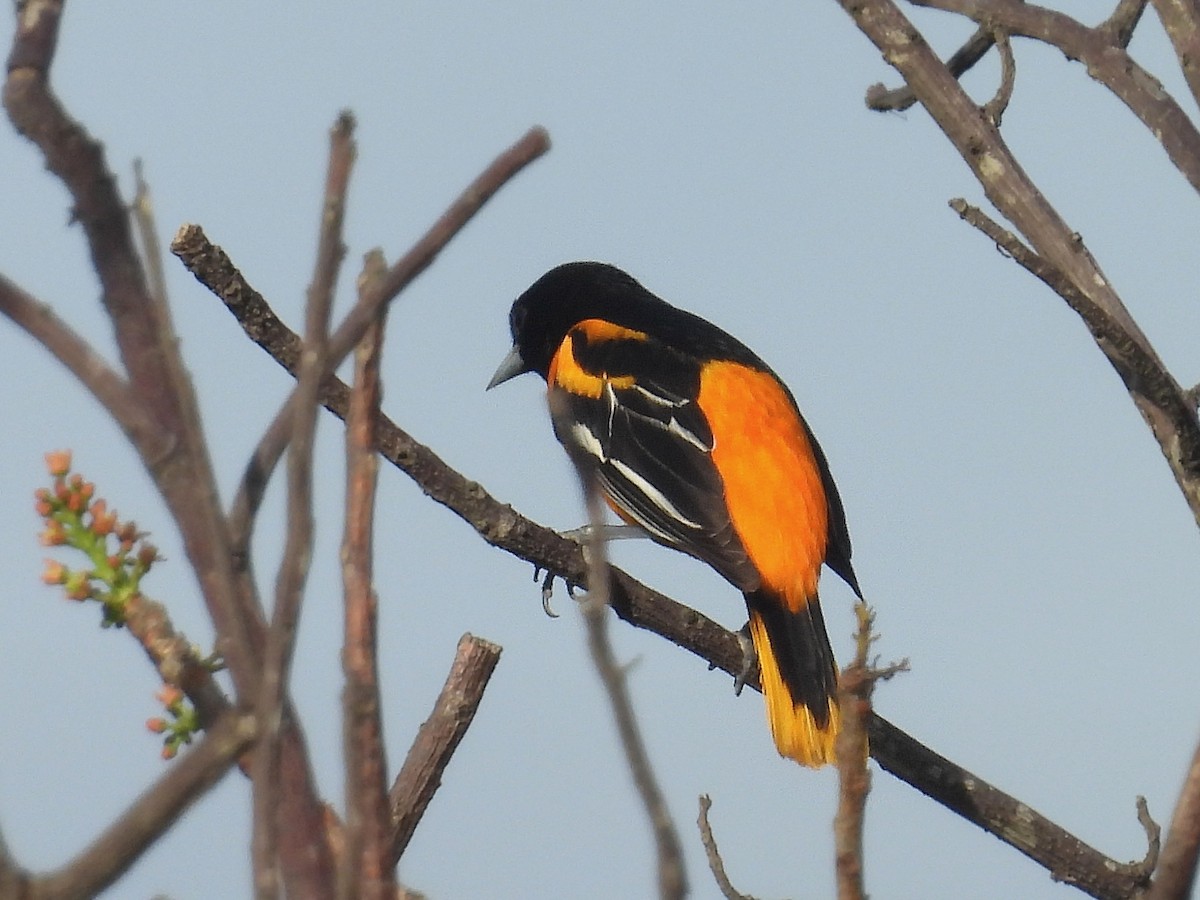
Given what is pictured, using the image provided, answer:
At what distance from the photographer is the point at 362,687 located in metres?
0.92

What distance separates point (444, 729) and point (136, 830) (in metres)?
1.66

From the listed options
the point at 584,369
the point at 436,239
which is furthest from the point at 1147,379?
the point at 436,239

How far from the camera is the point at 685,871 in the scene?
33.3 inches

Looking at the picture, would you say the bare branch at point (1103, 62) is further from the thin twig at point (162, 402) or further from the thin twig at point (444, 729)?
the thin twig at point (162, 402)

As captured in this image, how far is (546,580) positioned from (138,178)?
3247mm

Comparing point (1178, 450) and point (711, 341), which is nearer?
point (1178, 450)

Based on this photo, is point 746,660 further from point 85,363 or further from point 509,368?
point 85,363

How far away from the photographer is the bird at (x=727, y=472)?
3812 mm

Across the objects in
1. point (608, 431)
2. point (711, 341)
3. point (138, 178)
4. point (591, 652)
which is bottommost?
point (591, 652)

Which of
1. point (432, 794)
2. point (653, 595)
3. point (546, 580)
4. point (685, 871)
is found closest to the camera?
point (685, 871)

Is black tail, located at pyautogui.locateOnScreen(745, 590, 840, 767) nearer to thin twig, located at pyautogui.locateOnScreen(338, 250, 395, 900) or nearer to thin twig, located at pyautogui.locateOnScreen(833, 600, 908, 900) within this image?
thin twig, located at pyautogui.locateOnScreen(833, 600, 908, 900)

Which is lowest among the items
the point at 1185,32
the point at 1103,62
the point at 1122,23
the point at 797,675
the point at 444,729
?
the point at 444,729

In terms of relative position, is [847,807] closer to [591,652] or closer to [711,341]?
[591,652]

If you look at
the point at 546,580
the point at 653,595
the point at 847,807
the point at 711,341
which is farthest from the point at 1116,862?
the point at 847,807
